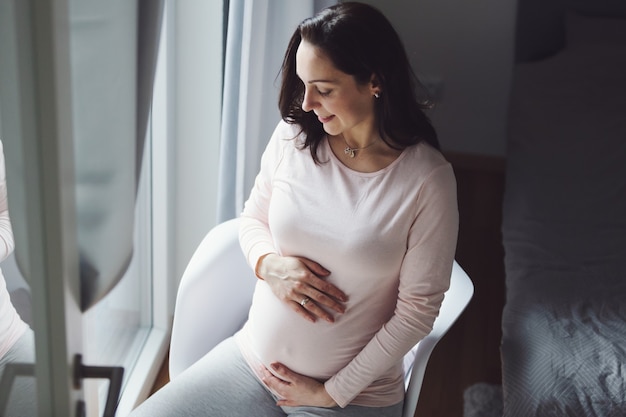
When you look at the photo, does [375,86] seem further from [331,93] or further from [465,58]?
[465,58]

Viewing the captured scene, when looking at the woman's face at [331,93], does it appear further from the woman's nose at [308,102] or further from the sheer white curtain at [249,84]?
the sheer white curtain at [249,84]

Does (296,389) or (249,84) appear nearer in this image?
(296,389)

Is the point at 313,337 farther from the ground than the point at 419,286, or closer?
closer

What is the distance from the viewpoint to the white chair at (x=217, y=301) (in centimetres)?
154

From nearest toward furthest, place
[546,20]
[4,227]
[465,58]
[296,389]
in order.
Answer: [4,227], [296,389], [546,20], [465,58]

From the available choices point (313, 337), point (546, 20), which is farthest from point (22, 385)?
point (546, 20)

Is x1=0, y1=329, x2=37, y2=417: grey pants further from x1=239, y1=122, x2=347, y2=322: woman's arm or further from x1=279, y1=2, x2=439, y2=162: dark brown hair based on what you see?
x1=279, y1=2, x2=439, y2=162: dark brown hair

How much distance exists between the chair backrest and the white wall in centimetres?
200

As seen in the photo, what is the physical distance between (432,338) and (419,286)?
150mm

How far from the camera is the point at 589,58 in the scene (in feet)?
10.4

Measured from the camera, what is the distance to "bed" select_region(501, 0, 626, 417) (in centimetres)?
168

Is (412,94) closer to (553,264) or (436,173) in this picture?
(436,173)

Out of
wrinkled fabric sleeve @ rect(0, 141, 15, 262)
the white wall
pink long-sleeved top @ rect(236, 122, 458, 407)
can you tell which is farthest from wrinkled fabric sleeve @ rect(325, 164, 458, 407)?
the white wall

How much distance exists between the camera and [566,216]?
237 centimetres
